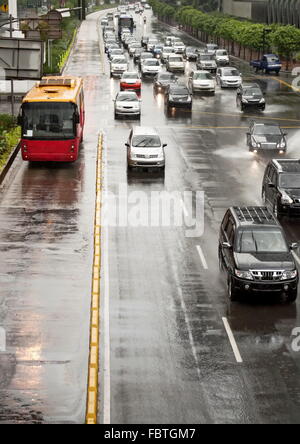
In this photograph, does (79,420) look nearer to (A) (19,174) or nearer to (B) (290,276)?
(B) (290,276)

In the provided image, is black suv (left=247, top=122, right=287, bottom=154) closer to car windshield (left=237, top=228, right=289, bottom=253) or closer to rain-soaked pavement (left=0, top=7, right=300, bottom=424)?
rain-soaked pavement (left=0, top=7, right=300, bottom=424)

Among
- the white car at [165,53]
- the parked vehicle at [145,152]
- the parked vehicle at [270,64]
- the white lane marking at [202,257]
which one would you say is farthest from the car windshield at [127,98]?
the white car at [165,53]

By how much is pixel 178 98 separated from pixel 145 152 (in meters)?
21.3

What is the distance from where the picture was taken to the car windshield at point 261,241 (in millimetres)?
23188

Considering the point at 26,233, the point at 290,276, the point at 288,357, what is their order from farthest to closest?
1. the point at 26,233
2. the point at 290,276
3. the point at 288,357

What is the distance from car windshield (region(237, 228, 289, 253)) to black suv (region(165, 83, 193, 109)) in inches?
1423

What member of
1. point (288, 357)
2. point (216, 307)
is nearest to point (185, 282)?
point (216, 307)

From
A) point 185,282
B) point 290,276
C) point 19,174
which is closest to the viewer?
point 290,276

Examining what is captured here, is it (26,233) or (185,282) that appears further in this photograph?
(26,233)

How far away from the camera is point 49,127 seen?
38.4m

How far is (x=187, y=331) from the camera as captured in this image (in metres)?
20.8

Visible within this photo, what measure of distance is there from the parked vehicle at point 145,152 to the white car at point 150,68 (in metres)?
43.7

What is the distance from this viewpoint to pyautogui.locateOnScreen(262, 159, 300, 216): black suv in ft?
100
